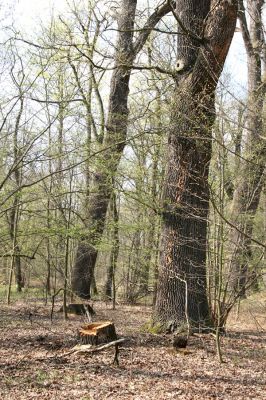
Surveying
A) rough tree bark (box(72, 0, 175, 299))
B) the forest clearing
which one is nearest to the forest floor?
the forest clearing

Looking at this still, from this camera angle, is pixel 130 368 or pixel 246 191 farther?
pixel 246 191

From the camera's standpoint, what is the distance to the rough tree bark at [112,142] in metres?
10.2

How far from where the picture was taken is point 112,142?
36.5 ft

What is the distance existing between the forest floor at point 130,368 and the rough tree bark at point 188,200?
0.62 metres

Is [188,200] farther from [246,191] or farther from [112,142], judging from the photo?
[112,142]

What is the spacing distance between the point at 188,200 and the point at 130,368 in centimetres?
336

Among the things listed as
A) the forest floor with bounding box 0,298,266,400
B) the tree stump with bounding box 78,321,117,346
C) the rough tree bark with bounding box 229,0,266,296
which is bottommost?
the forest floor with bounding box 0,298,266,400

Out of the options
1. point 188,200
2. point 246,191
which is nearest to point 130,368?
point 188,200

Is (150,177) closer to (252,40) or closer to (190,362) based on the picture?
(190,362)

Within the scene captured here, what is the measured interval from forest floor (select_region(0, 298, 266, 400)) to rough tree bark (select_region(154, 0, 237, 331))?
623 millimetres

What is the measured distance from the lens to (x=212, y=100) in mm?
7352

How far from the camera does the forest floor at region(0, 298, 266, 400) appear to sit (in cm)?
521

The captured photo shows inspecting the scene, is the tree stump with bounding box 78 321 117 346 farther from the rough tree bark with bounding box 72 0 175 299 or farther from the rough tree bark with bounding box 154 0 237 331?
the rough tree bark with bounding box 72 0 175 299

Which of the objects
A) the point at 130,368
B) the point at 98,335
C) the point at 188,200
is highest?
the point at 188,200
